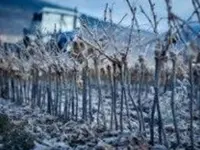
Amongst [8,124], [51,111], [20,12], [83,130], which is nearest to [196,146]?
[83,130]

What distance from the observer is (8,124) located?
15.8 m

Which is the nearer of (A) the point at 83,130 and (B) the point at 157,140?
(B) the point at 157,140

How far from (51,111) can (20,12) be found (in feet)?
126

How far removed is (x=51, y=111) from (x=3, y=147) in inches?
312

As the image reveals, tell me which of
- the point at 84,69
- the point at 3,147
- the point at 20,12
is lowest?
the point at 3,147

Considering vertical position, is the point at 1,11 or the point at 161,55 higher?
the point at 1,11

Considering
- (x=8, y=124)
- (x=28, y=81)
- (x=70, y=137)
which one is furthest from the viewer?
(x=28, y=81)

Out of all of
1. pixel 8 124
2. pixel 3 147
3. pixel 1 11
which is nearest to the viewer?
pixel 3 147

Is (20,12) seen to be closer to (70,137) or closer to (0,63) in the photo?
(0,63)

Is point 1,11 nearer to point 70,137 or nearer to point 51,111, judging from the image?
point 51,111

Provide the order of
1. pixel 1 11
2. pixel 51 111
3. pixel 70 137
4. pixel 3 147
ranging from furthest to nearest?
pixel 1 11 < pixel 51 111 < pixel 70 137 < pixel 3 147

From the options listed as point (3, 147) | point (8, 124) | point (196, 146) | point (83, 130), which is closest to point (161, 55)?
point (196, 146)

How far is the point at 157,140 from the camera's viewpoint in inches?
534

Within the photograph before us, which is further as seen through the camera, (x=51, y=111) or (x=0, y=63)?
(x=0, y=63)
